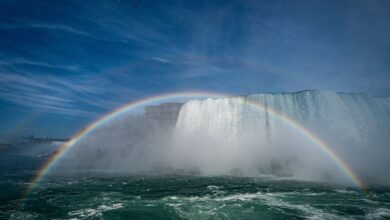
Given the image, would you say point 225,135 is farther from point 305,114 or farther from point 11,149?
point 11,149

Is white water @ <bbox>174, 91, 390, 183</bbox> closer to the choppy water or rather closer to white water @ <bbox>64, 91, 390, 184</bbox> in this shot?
white water @ <bbox>64, 91, 390, 184</bbox>

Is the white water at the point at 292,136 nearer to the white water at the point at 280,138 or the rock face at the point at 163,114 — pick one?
the white water at the point at 280,138

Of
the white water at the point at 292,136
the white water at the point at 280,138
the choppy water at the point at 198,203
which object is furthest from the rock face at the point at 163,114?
the choppy water at the point at 198,203

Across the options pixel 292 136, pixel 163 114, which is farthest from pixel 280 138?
pixel 163 114

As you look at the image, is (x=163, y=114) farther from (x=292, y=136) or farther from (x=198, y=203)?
(x=198, y=203)

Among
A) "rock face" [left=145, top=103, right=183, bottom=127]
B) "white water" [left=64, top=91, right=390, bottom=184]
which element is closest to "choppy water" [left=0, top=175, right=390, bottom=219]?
"white water" [left=64, top=91, right=390, bottom=184]
